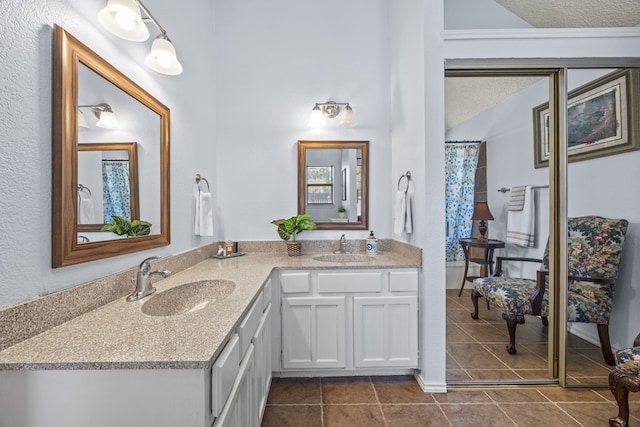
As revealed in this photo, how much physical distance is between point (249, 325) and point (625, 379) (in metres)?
1.81

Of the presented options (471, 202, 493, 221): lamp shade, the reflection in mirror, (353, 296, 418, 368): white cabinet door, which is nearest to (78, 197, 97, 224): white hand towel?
the reflection in mirror

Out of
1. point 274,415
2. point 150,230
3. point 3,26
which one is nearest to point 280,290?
point 274,415

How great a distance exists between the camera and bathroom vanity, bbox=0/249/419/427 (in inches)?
29.3

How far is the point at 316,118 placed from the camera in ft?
8.06

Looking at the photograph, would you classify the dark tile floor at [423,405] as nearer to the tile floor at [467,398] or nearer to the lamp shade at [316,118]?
the tile floor at [467,398]

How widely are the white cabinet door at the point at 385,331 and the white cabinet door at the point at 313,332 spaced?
118 mm

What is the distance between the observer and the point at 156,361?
0.74 meters

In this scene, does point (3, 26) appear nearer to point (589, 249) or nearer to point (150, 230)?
point (150, 230)

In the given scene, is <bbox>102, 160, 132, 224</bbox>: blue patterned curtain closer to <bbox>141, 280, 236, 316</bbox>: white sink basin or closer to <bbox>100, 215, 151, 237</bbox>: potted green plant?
<bbox>100, 215, 151, 237</bbox>: potted green plant

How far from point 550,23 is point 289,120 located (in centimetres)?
211

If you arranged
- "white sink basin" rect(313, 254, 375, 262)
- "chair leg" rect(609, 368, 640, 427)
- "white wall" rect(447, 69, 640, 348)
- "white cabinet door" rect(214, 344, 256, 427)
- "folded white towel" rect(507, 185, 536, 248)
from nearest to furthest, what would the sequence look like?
"white cabinet door" rect(214, 344, 256, 427)
"chair leg" rect(609, 368, 640, 427)
"white wall" rect(447, 69, 640, 348)
"folded white towel" rect(507, 185, 536, 248)
"white sink basin" rect(313, 254, 375, 262)

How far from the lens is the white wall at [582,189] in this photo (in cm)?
185

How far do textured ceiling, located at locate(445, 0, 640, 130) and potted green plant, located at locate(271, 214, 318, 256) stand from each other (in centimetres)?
146

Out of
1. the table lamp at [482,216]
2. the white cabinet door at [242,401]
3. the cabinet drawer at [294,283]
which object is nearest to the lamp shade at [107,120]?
the white cabinet door at [242,401]
